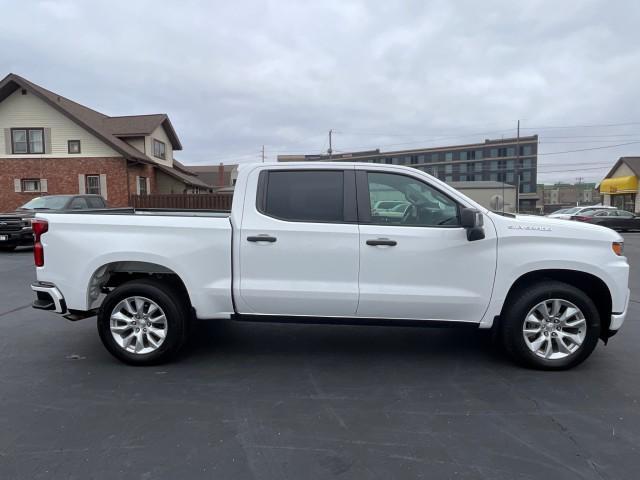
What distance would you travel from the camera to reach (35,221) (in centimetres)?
441

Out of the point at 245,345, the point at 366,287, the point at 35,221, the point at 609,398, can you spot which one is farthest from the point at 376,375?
the point at 35,221

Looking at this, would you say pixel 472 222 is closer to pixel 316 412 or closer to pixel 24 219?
pixel 316 412

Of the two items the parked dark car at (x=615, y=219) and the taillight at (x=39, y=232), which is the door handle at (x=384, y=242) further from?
the parked dark car at (x=615, y=219)

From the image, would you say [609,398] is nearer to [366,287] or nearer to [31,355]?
[366,287]

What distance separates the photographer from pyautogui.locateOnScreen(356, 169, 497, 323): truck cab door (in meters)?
4.18

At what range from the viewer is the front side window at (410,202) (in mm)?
4277

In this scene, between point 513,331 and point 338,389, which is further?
point 513,331

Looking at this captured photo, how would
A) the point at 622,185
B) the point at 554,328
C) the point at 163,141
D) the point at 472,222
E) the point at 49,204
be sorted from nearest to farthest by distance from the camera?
the point at 472,222 → the point at 554,328 → the point at 49,204 → the point at 163,141 → the point at 622,185

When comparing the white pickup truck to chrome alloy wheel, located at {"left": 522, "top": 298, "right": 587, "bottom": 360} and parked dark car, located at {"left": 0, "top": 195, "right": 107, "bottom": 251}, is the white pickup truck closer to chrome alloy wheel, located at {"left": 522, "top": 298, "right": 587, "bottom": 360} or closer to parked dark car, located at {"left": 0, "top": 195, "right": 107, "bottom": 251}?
chrome alloy wheel, located at {"left": 522, "top": 298, "right": 587, "bottom": 360}

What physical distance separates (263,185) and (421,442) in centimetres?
260

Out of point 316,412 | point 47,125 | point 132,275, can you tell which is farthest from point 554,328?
point 47,125

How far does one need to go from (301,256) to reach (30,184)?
90.2 ft

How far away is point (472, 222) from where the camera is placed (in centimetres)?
396

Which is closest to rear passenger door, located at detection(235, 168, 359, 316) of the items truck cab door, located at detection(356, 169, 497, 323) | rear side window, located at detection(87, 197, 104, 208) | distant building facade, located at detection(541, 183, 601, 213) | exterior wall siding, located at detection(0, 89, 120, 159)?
truck cab door, located at detection(356, 169, 497, 323)
